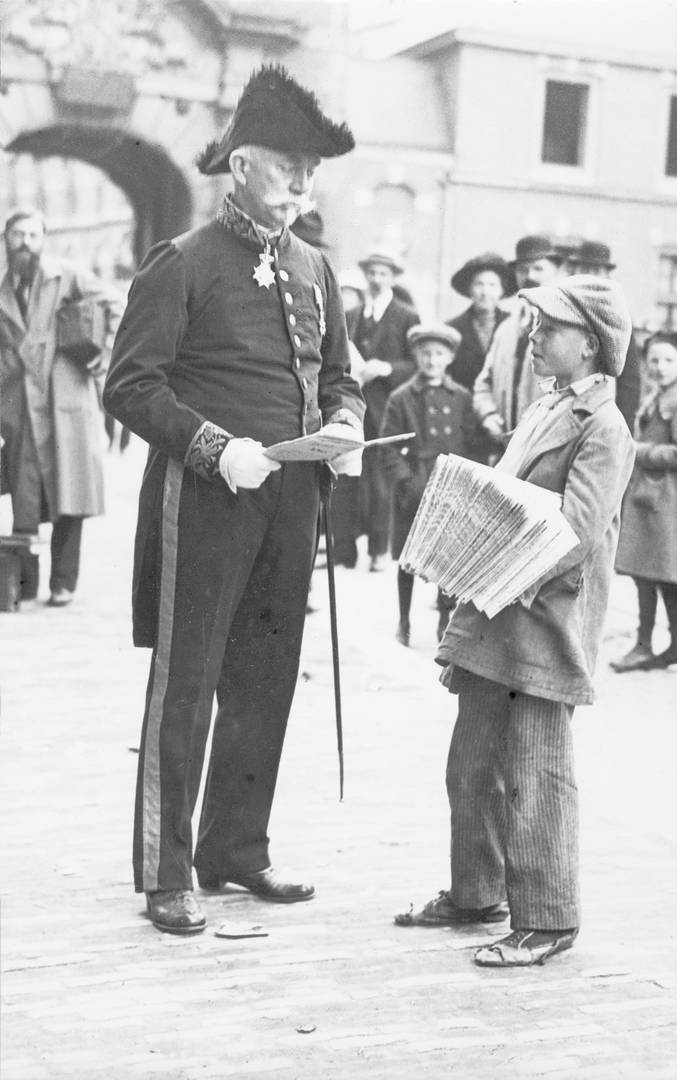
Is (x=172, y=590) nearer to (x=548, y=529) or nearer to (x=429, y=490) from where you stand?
(x=429, y=490)

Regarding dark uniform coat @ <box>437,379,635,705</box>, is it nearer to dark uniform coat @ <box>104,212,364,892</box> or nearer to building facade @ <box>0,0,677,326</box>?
dark uniform coat @ <box>104,212,364,892</box>

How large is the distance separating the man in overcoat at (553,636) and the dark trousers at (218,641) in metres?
0.47

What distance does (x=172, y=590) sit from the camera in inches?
169

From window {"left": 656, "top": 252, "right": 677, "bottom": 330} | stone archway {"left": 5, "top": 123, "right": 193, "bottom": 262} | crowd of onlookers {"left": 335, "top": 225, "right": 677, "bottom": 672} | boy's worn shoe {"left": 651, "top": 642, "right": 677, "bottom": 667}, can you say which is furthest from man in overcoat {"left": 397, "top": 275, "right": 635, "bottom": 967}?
window {"left": 656, "top": 252, "right": 677, "bottom": 330}

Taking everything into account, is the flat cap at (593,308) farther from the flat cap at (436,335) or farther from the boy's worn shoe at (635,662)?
the flat cap at (436,335)

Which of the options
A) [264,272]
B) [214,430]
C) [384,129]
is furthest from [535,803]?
[384,129]

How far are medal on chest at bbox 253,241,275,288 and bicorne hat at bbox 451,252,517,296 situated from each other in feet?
17.1

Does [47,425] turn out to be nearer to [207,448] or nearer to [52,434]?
[52,434]

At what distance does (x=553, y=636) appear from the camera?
4191 millimetres

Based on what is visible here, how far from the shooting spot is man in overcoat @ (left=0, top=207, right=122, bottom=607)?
27.3ft

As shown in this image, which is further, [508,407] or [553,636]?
[508,407]

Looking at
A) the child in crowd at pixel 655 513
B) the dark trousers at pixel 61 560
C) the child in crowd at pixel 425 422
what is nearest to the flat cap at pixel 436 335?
the child in crowd at pixel 425 422

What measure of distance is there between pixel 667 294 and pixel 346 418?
42.5 feet

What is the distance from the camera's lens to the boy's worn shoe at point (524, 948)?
4.14 m
